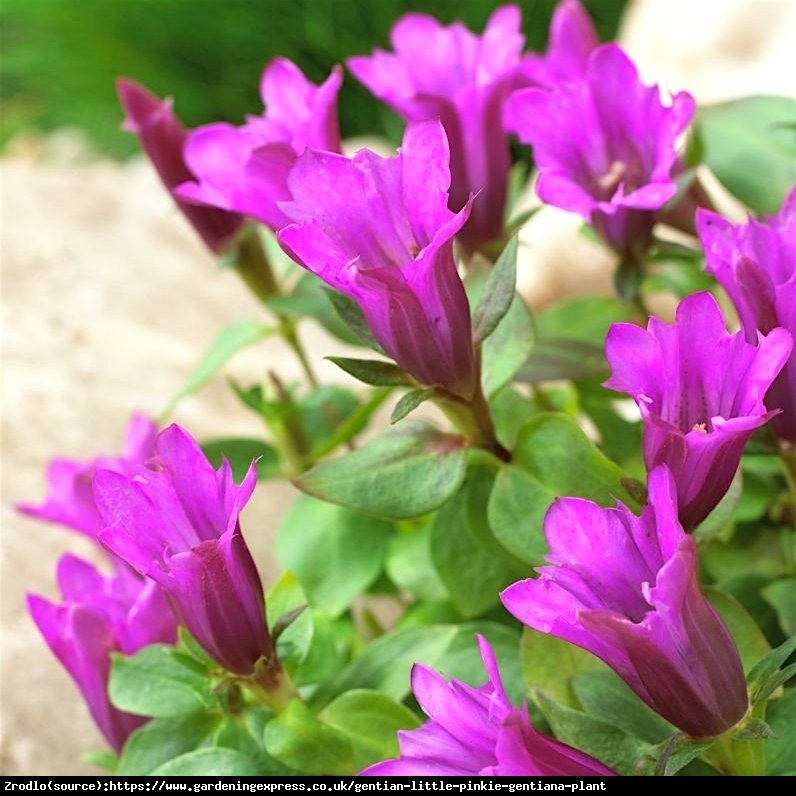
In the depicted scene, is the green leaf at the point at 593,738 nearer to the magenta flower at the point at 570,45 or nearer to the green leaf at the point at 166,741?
the green leaf at the point at 166,741

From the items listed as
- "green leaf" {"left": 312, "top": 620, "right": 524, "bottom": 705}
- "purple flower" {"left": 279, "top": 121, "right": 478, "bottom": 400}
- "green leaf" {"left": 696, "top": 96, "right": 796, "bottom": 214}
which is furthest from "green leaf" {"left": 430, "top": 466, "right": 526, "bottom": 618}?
"green leaf" {"left": 696, "top": 96, "right": 796, "bottom": 214}

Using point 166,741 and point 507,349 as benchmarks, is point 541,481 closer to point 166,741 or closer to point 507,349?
point 507,349

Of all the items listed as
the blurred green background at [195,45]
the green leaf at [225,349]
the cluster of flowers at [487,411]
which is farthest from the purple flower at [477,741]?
the blurred green background at [195,45]

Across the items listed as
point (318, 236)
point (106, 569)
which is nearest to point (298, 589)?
point (318, 236)

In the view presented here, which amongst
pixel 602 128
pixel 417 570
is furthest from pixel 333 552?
pixel 602 128

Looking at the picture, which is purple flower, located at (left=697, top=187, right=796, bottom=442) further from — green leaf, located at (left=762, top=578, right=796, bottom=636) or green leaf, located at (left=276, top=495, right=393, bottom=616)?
green leaf, located at (left=276, top=495, right=393, bottom=616)

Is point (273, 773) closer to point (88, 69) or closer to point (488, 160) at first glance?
point (488, 160)
